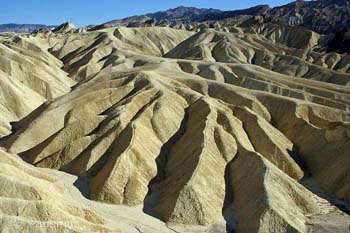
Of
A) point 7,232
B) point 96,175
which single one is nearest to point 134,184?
point 96,175

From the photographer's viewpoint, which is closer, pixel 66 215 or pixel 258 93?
pixel 66 215

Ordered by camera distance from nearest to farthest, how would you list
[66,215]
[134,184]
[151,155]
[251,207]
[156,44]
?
1. [66,215]
2. [251,207]
3. [134,184]
4. [151,155]
5. [156,44]

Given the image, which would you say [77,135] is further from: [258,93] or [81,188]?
[258,93]

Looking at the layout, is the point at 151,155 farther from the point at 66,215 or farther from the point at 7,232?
the point at 7,232

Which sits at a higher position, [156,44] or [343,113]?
[343,113]

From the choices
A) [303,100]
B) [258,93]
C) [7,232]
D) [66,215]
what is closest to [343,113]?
[303,100]

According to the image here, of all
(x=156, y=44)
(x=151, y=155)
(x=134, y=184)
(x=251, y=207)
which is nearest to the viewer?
(x=251, y=207)
